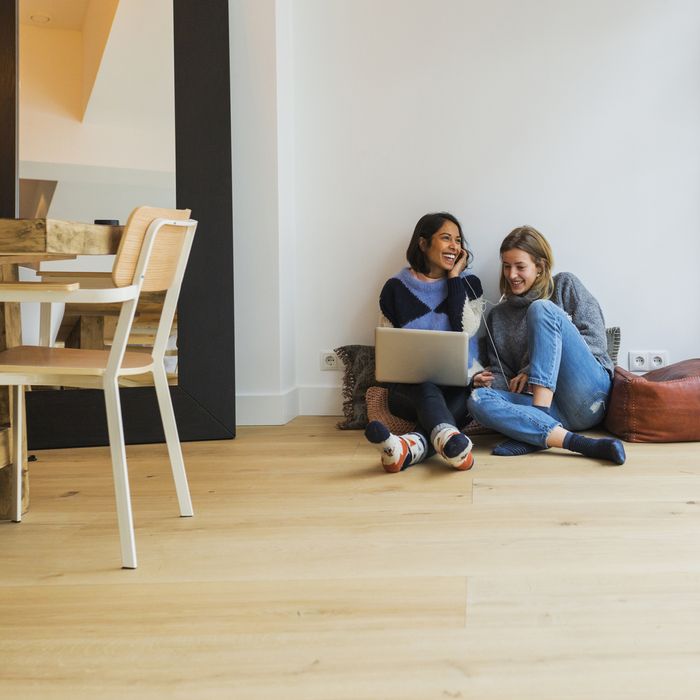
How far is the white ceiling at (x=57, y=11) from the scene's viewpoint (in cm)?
292

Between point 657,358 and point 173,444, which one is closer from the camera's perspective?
point 173,444

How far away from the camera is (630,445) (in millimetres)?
2928

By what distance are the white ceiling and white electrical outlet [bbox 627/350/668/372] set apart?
2.56 m

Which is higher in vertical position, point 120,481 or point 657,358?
point 657,358

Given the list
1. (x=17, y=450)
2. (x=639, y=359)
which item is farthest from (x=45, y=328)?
(x=639, y=359)

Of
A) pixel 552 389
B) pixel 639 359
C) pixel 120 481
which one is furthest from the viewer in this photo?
pixel 639 359

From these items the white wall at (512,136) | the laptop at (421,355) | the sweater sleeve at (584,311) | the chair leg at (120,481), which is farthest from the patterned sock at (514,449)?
the chair leg at (120,481)

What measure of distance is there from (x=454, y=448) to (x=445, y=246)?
3.64 feet

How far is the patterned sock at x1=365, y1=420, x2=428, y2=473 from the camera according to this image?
8.04 ft

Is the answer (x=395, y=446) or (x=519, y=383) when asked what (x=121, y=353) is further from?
(x=519, y=383)

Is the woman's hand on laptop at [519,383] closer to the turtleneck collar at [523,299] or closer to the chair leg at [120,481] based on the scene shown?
the turtleneck collar at [523,299]

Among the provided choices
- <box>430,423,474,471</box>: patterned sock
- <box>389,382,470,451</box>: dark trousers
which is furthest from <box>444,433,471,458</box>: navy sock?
<box>389,382,470,451</box>: dark trousers

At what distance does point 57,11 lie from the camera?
2936 millimetres

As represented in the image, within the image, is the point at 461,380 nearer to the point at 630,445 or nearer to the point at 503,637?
the point at 630,445
